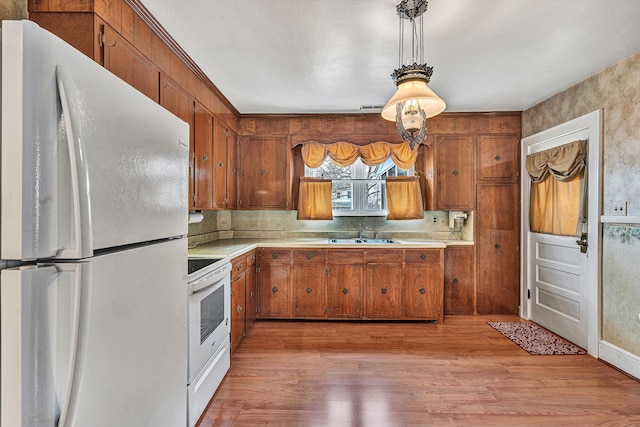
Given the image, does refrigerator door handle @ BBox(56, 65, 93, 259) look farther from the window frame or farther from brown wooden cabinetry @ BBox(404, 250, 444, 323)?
the window frame

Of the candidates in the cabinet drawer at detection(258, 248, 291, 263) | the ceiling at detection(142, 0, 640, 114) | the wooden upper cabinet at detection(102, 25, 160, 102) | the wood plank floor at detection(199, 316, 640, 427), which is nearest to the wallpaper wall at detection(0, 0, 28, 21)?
the wooden upper cabinet at detection(102, 25, 160, 102)

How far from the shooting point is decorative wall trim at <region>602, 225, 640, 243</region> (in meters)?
2.40

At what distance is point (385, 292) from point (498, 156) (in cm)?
220

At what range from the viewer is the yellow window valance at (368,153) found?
12.7 ft

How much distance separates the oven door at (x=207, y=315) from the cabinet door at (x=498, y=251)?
306 centimetres

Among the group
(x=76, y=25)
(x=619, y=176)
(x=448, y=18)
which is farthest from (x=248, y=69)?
(x=619, y=176)

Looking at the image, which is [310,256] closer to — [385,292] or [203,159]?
[385,292]

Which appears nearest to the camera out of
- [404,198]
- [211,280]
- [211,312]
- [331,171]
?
[211,280]

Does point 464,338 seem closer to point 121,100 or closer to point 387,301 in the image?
point 387,301

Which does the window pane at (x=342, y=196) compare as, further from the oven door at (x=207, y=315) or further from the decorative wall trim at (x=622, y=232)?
the decorative wall trim at (x=622, y=232)

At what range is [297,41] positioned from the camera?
222 centimetres

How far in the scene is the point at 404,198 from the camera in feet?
13.0

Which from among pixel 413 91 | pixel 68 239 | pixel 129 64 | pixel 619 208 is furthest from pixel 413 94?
pixel 619 208

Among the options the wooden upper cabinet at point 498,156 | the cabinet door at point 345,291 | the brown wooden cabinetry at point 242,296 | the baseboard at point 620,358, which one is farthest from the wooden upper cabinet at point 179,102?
the baseboard at point 620,358
